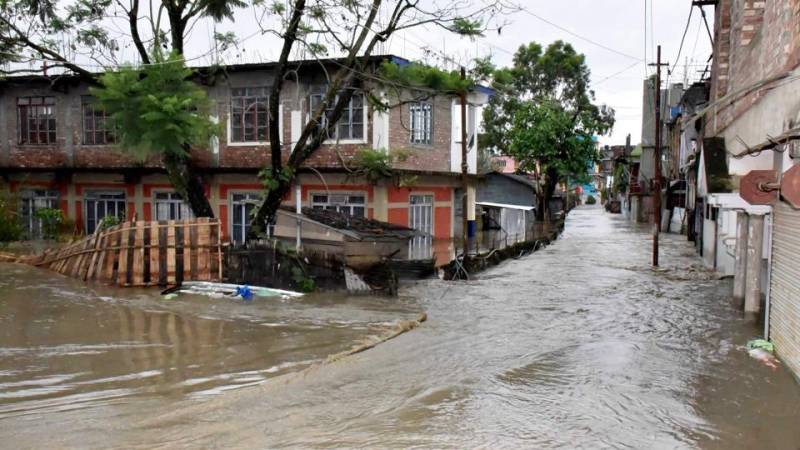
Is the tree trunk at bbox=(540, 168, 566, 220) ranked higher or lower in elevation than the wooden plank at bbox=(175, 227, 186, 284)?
higher

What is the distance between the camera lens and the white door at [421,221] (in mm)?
21359

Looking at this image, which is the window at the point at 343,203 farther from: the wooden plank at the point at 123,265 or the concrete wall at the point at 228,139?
the wooden plank at the point at 123,265

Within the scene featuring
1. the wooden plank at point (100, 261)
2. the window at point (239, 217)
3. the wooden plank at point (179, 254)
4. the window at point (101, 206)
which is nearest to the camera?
the wooden plank at point (179, 254)

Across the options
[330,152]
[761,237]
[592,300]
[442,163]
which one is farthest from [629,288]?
[330,152]

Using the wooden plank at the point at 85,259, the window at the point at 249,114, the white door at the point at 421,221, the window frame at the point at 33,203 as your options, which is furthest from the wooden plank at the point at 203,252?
the window frame at the point at 33,203

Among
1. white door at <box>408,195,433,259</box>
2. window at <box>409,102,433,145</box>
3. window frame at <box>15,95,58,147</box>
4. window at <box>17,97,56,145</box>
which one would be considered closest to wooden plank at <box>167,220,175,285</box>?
white door at <box>408,195,433,259</box>

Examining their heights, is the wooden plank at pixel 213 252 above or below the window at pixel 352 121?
below

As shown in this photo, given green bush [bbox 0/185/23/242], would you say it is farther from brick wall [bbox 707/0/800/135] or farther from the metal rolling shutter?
the metal rolling shutter

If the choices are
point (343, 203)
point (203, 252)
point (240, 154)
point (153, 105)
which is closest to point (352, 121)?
point (343, 203)

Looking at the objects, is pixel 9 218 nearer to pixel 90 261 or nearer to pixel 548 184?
pixel 90 261

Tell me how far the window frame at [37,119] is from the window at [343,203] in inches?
416

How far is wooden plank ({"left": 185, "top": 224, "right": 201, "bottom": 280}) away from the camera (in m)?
14.4

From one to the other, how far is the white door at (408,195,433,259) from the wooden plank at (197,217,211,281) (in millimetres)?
7666

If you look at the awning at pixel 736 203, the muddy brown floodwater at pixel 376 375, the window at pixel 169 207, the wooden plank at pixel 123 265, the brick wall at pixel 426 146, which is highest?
the brick wall at pixel 426 146
